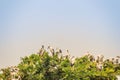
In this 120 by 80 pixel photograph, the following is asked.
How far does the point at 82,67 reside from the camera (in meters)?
17.5

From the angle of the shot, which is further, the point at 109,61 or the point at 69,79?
the point at 109,61

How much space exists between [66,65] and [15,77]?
249 centimetres

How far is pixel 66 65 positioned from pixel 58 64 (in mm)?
388

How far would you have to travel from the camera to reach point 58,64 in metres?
17.7

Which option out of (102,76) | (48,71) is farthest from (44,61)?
(102,76)

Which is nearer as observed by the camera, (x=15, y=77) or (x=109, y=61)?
(x=15, y=77)

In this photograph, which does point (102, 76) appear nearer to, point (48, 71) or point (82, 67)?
point (82, 67)

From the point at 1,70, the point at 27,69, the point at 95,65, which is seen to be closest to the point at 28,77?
the point at 27,69

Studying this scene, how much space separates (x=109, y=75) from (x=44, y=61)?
10.7ft

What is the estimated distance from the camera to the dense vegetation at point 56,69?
17203 mm

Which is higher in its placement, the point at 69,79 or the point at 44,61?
the point at 44,61

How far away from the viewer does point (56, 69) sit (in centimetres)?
1753

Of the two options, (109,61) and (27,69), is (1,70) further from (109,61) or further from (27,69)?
(109,61)

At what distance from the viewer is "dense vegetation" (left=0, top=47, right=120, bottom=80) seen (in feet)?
56.4
